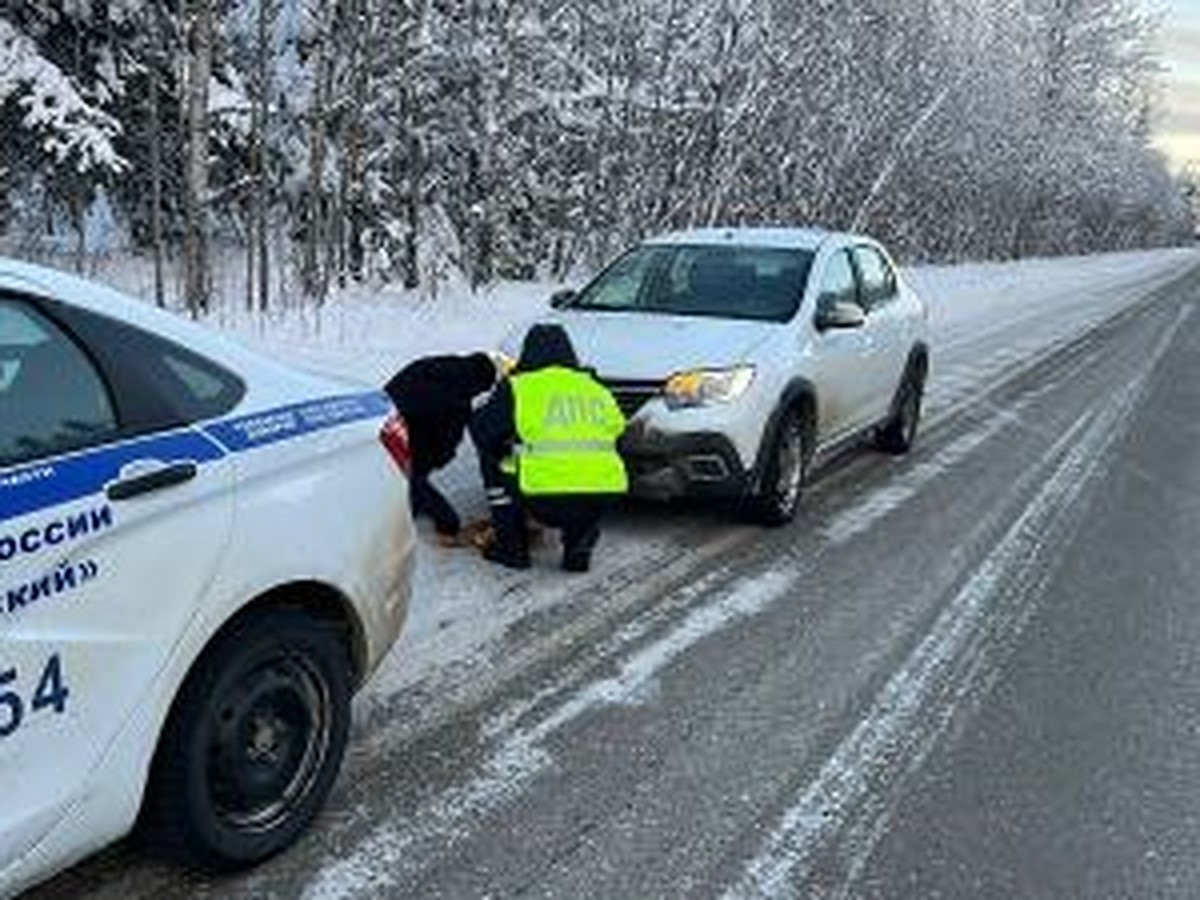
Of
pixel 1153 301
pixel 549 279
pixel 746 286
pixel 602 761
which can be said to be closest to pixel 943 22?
pixel 1153 301

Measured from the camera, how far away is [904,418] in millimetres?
12531

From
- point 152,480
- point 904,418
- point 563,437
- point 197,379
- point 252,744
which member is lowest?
point 904,418

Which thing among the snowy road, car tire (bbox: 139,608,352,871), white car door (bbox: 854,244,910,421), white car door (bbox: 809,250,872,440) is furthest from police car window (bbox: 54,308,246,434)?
white car door (bbox: 854,244,910,421)

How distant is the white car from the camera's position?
28.8ft

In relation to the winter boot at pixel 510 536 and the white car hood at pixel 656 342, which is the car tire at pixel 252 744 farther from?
the white car hood at pixel 656 342

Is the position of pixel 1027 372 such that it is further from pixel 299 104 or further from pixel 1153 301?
pixel 1153 301

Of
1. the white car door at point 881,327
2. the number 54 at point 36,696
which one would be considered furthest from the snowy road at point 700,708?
the number 54 at point 36,696

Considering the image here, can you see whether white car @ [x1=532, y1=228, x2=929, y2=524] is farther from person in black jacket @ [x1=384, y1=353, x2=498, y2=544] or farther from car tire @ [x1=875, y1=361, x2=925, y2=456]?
person in black jacket @ [x1=384, y1=353, x2=498, y2=544]

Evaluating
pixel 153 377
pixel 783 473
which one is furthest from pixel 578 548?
pixel 153 377

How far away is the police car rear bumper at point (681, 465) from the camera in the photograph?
8695 mm

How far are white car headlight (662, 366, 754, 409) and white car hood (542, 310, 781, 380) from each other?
0.05m

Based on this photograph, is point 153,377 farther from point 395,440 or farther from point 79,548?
point 395,440

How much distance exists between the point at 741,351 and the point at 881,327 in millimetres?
2586

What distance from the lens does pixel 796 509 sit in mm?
9992
